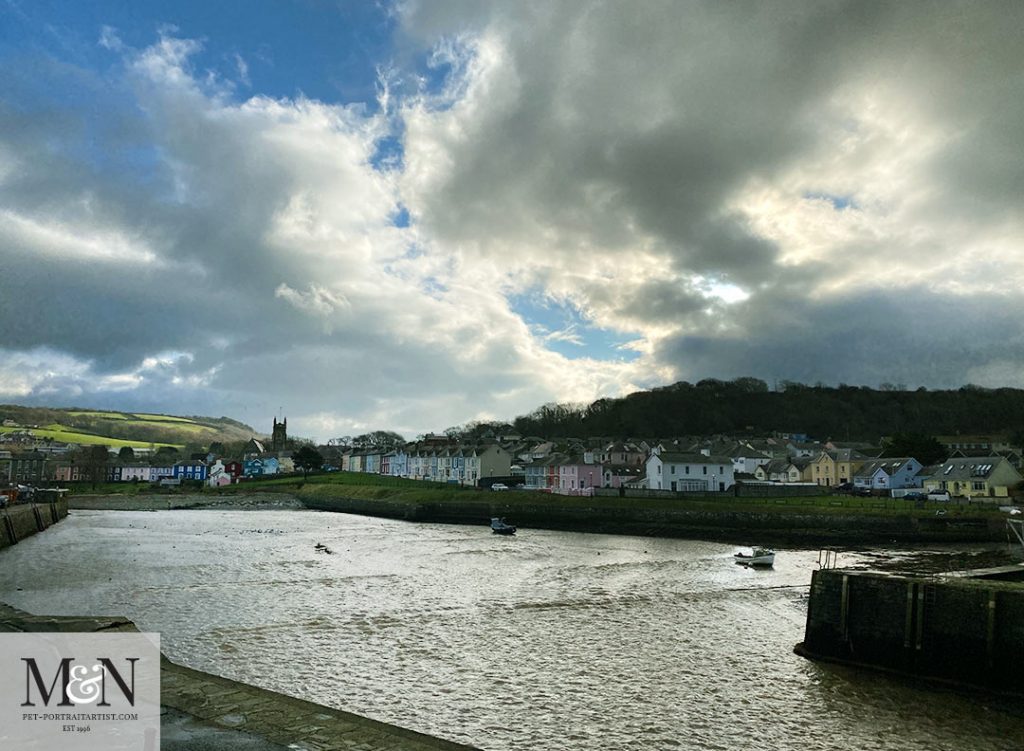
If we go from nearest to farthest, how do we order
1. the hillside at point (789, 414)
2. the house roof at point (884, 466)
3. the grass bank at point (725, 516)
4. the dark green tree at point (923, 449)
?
the grass bank at point (725, 516) < the house roof at point (884, 466) < the dark green tree at point (923, 449) < the hillside at point (789, 414)

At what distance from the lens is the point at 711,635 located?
22750 millimetres

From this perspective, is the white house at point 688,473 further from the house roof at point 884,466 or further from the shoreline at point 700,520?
the house roof at point 884,466

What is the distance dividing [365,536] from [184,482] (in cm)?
10191

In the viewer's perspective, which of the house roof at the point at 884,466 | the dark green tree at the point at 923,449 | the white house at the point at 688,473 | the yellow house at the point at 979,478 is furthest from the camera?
the dark green tree at the point at 923,449

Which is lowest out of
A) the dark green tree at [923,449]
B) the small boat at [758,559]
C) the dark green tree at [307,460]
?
the dark green tree at [307,460]

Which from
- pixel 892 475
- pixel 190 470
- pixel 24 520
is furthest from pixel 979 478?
pixel 190 470

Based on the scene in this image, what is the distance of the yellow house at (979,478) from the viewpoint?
72.9 meters

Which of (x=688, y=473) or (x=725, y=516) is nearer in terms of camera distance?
(x=725, y=516)

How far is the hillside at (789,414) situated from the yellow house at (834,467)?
6905cm

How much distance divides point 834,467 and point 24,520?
101927 millimetres

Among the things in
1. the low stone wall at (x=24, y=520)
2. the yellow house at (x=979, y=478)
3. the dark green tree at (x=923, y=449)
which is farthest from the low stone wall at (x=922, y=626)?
the dark green tree at (x=923, y=449)

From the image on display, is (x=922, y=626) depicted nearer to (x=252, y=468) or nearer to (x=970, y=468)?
(x=970, y=468)

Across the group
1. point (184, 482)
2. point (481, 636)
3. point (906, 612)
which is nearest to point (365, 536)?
point (481, 636)

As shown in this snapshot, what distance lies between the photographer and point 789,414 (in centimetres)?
18512
